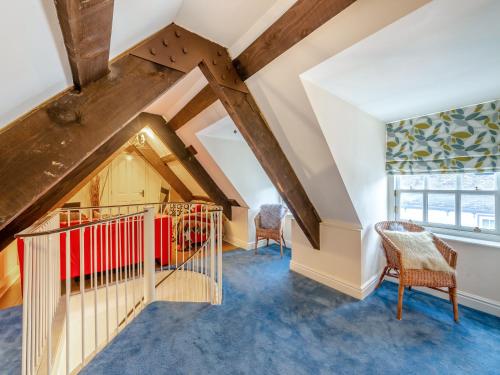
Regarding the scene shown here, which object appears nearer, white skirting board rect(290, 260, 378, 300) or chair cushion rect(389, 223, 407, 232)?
white skirting board rect(290, 260, 378, 300)

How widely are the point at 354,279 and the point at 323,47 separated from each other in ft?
8.07

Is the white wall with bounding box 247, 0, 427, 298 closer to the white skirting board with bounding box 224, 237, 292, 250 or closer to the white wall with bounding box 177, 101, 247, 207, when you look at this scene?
the white wall with bounding box 177, 101, 247, 207

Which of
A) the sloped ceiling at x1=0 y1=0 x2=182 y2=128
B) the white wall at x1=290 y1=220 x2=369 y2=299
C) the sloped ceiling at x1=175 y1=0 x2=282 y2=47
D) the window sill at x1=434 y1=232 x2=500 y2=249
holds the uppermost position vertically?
the sloped ceiling at x1=175 y1=0 x2=282 y2=47

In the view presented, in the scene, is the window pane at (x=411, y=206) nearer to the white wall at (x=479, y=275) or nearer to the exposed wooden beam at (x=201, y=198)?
the white wall at (x=479, y=275)

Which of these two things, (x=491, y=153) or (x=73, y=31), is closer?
(x=73, y=31)

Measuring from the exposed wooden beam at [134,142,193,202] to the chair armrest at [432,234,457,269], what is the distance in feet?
16.6

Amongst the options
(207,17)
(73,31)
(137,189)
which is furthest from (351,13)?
(137,189)

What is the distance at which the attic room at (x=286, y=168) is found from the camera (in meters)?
1.04

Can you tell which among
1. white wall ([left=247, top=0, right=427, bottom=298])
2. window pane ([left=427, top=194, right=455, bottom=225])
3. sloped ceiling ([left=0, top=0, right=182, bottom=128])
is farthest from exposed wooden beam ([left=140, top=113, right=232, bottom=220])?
window pane ([left=427, top=194, right=455, bottom=225])

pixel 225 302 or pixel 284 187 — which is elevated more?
pixel 284 187

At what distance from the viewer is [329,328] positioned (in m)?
1.95

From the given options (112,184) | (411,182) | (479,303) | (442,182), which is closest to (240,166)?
(411,182)

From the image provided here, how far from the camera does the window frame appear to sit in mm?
2170

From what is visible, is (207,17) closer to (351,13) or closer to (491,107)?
(351,13)
